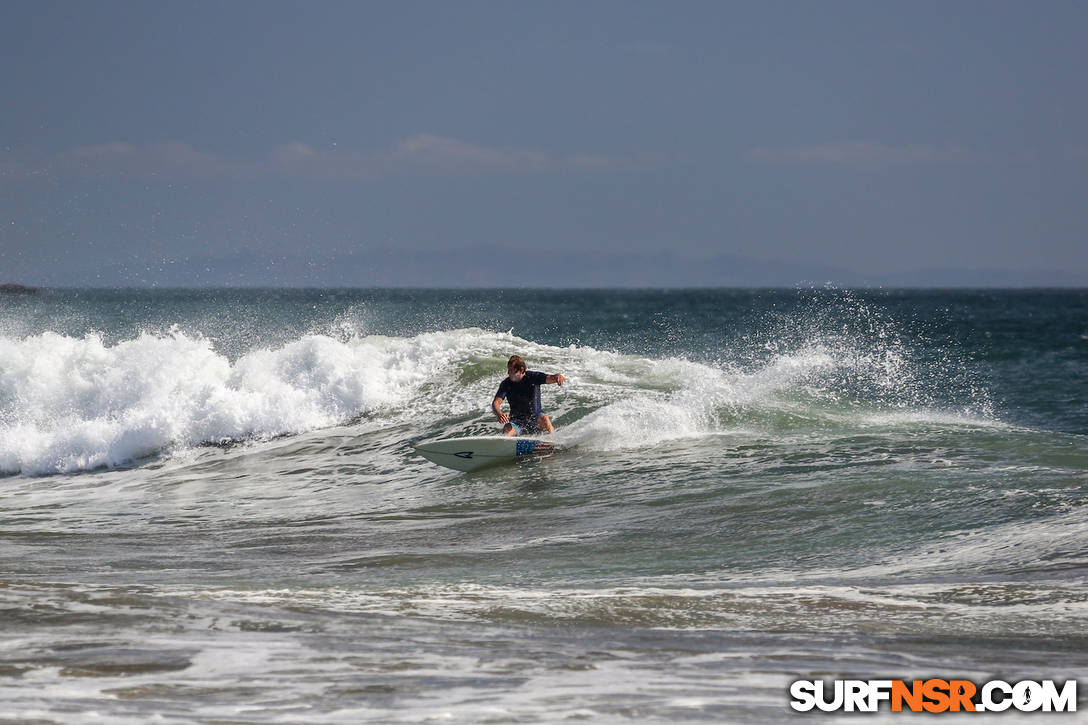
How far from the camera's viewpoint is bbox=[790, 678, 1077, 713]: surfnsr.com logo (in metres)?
5.02

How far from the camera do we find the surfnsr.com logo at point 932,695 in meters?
5.02

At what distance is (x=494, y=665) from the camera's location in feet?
18.6

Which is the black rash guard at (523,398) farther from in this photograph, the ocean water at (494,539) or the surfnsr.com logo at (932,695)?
the surfnsr.com logo at (932,695)

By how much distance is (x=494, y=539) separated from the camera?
10516 millimetres

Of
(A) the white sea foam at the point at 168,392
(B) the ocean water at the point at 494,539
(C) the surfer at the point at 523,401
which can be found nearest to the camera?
(B) the ocean water at the point at 494,539

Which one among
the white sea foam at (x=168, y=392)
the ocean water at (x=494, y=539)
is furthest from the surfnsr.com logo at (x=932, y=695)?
the white sea foam at (x=168, y=392)

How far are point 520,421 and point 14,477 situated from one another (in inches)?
309

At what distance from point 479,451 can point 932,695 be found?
377 inches

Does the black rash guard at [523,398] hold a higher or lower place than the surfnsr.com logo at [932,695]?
higher

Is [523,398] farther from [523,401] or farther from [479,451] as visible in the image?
[479,451]

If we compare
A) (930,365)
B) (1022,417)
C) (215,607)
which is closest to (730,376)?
(1022,417)

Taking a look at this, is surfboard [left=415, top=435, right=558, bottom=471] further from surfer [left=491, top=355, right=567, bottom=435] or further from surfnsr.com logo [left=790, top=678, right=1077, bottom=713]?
surfnsr.com logo [left=790, top=678, right=1077, bottom=713]

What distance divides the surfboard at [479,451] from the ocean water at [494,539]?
261 mm

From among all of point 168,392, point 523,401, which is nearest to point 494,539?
point 523,401
